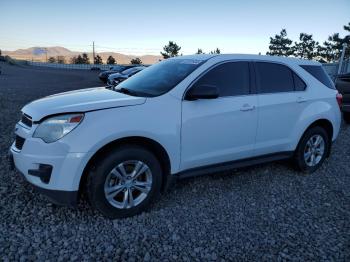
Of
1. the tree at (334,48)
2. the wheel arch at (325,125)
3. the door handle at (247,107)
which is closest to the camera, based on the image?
the door handle at (247,107)

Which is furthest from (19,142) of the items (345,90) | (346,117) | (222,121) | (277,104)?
(346,117)

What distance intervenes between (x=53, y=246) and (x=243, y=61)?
3.15m

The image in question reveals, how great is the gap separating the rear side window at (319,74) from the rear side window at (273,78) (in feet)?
1.45

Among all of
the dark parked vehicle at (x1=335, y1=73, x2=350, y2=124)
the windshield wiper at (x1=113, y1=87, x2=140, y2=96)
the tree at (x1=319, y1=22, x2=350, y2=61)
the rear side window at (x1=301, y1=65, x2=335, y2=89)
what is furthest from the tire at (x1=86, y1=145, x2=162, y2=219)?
the tree at (x1=319, y1=22, x2=350, y2=61)

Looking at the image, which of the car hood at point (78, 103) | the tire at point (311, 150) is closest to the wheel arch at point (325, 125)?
the tire at point (311, 150)

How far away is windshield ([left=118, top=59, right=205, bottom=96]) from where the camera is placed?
11.7ft

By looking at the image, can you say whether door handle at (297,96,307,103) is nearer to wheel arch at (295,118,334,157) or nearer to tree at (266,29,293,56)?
wheel arch at (295,118,334,157)

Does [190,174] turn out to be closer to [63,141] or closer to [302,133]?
[63,141]

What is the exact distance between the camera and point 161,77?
3873mm

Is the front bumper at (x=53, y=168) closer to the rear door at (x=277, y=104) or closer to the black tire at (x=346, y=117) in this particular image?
the rear door at (x=277, y=104)

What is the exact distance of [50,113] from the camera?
295cm

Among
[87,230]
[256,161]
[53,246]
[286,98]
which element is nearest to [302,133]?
[286,98]

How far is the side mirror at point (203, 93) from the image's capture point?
334 cm

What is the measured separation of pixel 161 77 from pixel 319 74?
2.69m
